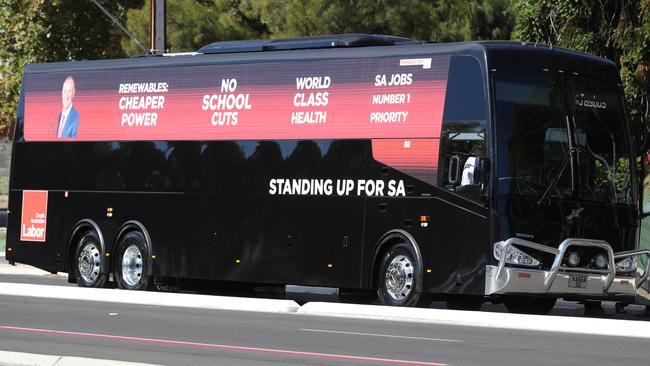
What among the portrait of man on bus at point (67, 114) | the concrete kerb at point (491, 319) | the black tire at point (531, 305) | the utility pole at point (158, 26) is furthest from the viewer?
the utility pole at point (158, 26)

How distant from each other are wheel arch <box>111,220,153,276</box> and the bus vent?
309 cm

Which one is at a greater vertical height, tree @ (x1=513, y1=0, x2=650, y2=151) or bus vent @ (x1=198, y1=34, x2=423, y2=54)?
tree @ (x1=513, y1=0, x2=650, y2=151)

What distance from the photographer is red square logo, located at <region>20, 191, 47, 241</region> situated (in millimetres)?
26453

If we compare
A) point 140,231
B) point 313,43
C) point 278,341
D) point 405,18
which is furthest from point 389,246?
point 405,18

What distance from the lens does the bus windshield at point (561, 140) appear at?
20000 millimetres

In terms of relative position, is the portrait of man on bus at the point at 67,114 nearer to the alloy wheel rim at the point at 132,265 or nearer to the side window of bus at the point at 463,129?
the alloy wheel rim at the point at 132,265

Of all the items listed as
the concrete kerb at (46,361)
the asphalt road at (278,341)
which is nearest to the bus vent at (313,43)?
the asphalt road at (278,341)

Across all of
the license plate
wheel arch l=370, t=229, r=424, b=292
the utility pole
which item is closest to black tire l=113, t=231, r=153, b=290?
wheel arch l=370, t=229, r=424, b=292

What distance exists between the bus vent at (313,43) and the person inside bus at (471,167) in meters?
2.59

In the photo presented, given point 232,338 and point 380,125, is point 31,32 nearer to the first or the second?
point 380,125

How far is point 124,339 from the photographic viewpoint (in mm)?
15672

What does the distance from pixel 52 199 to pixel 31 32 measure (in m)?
27.7

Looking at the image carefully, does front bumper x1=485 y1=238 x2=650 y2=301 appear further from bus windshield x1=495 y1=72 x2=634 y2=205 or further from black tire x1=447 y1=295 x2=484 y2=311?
black tire x1=447 y1=295 x2=484 y2=311

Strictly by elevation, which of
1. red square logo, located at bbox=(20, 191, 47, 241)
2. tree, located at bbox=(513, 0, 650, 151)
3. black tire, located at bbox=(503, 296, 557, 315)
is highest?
tree, located at bbox=(513, 0, 650, 151)
